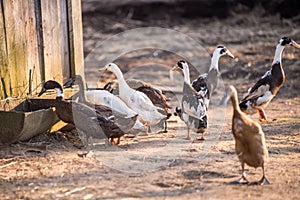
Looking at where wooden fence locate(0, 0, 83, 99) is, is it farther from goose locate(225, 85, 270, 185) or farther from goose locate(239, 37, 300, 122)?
goose locate(225, 85, 270, 185)

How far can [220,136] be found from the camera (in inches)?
345

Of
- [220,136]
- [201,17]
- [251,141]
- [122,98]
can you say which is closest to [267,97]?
[220,136]

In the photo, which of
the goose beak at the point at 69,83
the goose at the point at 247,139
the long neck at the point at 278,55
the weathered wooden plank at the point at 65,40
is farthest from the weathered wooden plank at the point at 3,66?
the long neck at the point at 278,55

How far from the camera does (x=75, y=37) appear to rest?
9195 mm

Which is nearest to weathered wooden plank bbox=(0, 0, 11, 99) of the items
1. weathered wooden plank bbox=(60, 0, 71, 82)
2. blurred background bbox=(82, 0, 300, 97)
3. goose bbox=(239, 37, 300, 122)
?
weathered wooden plank bbox=(60, 0, 71, 82)

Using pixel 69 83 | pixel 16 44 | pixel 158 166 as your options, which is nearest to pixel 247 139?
pixel 158 166

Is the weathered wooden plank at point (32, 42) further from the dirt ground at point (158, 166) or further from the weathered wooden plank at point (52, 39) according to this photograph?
the dirt ground at point (158, 166)

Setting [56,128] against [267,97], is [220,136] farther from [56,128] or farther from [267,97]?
[56,128]

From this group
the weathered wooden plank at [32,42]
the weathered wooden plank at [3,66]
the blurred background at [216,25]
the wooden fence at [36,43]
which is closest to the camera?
the weathered wooden plank at [3,66]

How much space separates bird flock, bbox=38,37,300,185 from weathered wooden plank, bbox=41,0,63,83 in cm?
29

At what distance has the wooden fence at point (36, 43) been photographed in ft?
25.8

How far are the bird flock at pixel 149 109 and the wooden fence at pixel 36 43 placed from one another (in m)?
0.33

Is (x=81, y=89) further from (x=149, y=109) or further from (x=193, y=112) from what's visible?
(x=193, y=112)

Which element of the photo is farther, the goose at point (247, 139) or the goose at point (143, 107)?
the goose at point (143, 107)
